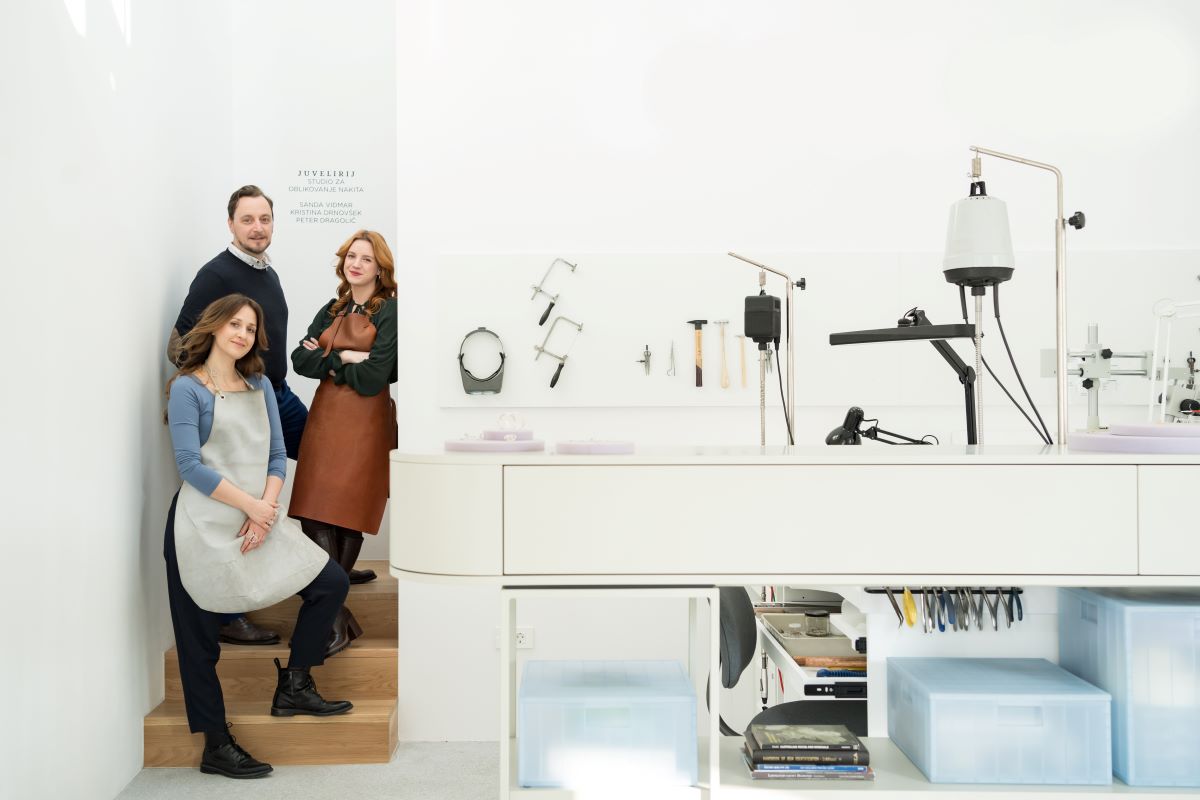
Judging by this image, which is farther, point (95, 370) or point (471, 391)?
point (471, 391)

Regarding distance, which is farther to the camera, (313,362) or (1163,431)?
(313,362)

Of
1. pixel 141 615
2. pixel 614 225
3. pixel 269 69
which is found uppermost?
pixel 269 69

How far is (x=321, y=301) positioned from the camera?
454 centimetres

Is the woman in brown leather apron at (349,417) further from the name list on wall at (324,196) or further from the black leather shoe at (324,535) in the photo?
the name list on wall at (324,196)

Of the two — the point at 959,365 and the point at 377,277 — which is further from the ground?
the point at 377,277

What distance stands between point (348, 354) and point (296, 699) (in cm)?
124

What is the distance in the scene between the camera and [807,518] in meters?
1.67

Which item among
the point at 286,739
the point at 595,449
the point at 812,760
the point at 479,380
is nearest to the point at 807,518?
the point at 595,449

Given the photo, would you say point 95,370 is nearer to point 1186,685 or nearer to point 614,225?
point 614,225

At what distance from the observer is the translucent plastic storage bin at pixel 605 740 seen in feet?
5.73

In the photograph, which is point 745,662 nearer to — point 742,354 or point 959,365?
point 959,365

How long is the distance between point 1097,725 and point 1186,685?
18cm

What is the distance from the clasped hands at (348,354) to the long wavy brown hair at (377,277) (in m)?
0.15

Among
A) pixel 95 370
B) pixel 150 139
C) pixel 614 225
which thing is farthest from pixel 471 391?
pixel 150 139
